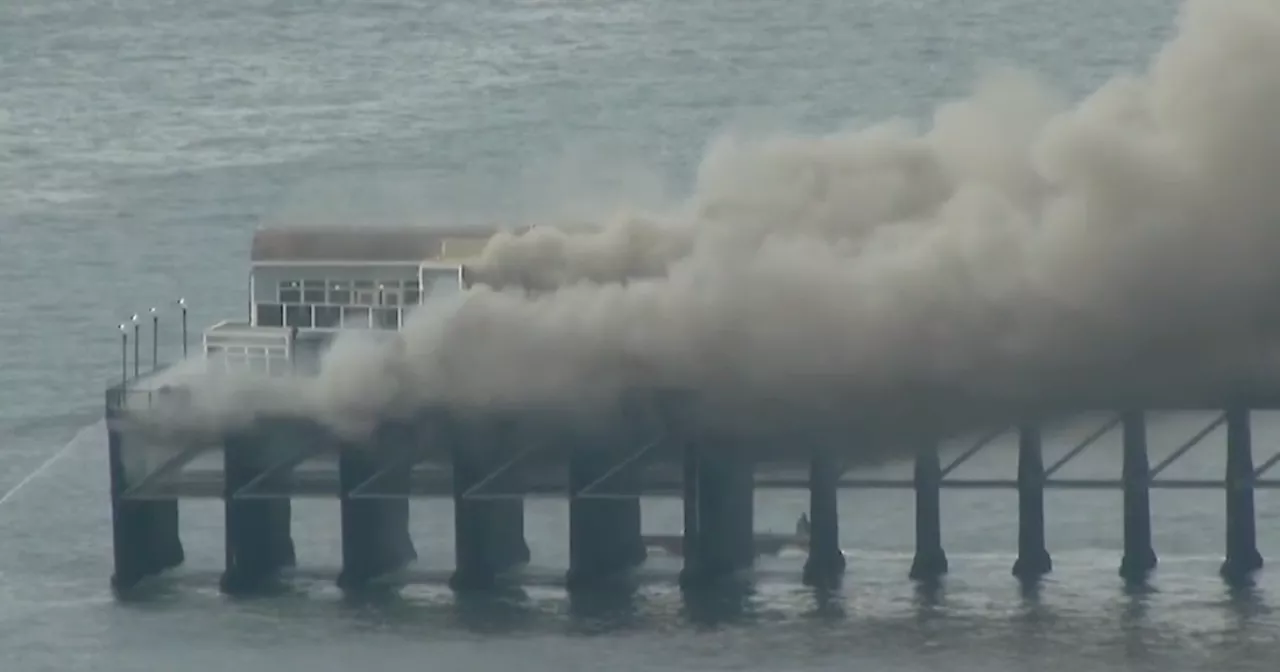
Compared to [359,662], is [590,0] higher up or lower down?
higher up

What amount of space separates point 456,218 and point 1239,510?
75.3 ft

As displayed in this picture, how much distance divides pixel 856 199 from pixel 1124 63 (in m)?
62.7

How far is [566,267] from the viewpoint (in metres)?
88.2

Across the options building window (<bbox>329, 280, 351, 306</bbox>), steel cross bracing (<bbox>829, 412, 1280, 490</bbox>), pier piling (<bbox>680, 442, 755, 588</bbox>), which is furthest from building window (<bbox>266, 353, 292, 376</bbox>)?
steel cross bracing (<bbox>829, 412, 1280, 490</bbox>)

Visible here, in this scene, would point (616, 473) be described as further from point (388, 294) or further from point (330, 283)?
point (330, 283)

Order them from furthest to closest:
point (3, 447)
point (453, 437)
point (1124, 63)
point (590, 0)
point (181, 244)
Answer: point (590, 0), point (1124, 63), point (181, 244), point (3, 447), point (453, 437)

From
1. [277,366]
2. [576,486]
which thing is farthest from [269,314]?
[576,486]

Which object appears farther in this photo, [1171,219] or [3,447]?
[3,447]

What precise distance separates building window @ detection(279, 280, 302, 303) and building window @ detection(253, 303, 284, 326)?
192 millimetres

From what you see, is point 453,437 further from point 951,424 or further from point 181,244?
point 181,244

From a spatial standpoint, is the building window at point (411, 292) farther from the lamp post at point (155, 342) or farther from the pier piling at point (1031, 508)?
the pier piling at point (1031, 508)

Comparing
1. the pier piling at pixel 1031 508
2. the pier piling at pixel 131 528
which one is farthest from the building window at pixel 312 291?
the pier piling at pixel 1031 508

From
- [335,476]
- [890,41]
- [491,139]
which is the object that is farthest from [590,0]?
[335,476]

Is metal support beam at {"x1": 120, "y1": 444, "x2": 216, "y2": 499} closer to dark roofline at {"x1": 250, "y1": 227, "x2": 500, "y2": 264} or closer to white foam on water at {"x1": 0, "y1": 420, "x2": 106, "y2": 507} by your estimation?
dark roofline at {"x1": 250, "y1": 227, "x2": 500, "y2": 264}
